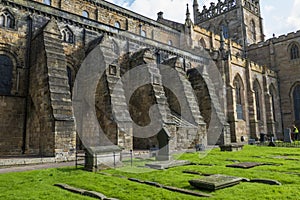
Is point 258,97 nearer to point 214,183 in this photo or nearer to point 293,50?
point 293,50

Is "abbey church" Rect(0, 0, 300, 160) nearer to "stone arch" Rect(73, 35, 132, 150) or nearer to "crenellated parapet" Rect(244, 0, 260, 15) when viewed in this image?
"stone arch" Rect(73, 35, 132, 150)

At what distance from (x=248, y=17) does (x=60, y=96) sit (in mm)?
40531

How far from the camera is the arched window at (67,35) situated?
51.3 feet

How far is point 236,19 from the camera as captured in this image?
42000mm

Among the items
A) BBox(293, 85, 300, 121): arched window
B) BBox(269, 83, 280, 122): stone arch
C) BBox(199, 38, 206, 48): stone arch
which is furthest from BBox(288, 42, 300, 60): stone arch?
BBox(199, 38, 206, 48): stone arch

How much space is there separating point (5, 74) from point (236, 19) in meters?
38.4

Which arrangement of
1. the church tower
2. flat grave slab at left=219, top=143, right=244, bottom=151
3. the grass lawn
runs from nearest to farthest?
the grass lawn < flat grave slab at left=219, top=143, right=244, bottom=151 < the church tower

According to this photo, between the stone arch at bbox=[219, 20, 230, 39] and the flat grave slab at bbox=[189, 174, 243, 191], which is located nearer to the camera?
the flat grave slab at bbox=[189, 174, 243, 191]

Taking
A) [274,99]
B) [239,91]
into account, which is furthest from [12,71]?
[274,99]

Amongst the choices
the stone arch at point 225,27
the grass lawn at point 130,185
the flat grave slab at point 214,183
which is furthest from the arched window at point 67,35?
the stone arch at point 225,27

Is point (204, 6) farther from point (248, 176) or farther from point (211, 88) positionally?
point (248, 176)

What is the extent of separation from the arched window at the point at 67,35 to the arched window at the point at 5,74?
3528 mm

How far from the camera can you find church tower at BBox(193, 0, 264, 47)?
41.4 m

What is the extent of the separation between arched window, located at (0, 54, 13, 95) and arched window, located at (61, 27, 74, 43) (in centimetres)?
353
